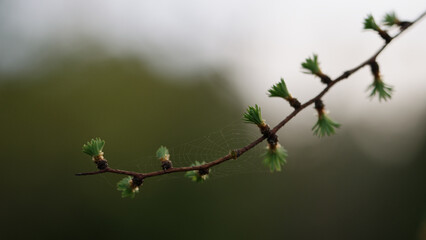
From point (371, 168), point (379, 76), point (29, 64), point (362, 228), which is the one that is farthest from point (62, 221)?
point (371, 168)

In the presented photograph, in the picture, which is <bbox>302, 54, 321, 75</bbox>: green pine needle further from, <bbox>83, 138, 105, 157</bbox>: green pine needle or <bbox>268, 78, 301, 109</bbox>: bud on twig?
<bbox>83, 138, 105, 157</bbox>: green pine needle

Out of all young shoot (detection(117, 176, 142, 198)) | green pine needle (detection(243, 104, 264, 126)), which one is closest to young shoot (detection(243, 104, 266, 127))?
green pine needle (detection(243, 104, 264, 126))

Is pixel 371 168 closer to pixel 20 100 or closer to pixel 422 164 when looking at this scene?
pixel 422 164

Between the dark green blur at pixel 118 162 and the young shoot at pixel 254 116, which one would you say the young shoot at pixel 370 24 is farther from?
the dark green blur at pixel 118 162

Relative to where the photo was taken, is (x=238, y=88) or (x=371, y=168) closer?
(x=238, y=88)

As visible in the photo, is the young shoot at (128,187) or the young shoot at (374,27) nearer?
the young shoot at (128,187)

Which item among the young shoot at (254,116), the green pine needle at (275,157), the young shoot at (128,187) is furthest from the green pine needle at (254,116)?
the young shoot at (128,187)

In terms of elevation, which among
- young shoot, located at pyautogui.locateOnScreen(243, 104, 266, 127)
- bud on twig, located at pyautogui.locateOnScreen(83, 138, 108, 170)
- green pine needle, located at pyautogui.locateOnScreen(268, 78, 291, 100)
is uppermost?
bud on twig, located at pyautogui.locateOnScreen(83, 138, 108, 170)
